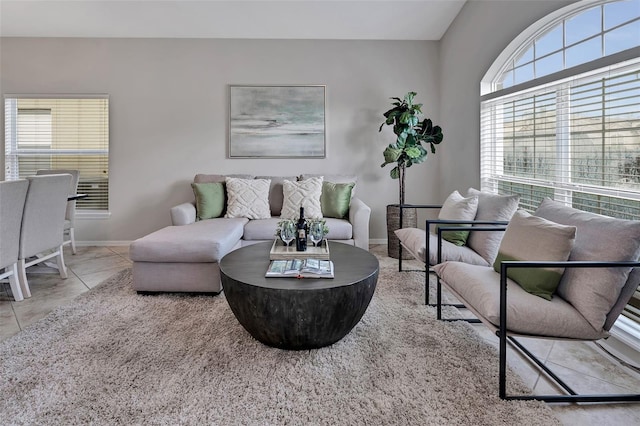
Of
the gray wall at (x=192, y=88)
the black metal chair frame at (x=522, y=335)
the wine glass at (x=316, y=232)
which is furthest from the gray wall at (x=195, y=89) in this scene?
the black metal chair frame at (x=522, y=335)

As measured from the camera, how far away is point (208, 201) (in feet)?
14.1

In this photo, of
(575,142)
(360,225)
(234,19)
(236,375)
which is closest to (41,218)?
(236,375)

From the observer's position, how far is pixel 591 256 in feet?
6.00

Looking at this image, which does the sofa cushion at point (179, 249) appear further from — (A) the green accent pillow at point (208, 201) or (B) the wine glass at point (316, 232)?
(A) the green accent pillow at point (208, 201)

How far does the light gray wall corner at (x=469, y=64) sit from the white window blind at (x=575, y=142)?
1.16ft

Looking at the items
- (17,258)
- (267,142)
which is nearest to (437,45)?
(267,142)

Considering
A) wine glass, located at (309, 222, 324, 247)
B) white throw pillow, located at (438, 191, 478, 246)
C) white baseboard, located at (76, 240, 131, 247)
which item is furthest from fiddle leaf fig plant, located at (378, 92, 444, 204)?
white baseboard, located at (76, 240, 131, 247)

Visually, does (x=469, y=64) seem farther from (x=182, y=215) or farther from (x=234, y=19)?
(x=182, y=215)

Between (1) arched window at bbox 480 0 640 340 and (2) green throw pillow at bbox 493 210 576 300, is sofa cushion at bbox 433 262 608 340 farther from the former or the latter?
(1) arched window at bbox 480 0 640 340

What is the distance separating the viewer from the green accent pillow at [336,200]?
14.3ft

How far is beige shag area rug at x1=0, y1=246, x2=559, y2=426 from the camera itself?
5.36 ft

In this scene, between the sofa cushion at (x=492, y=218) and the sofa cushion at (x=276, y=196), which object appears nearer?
the sofa cushion at (x=492, y=218)

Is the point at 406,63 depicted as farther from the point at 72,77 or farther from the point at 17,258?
the point at 17,258

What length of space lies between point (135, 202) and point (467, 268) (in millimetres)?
4416
